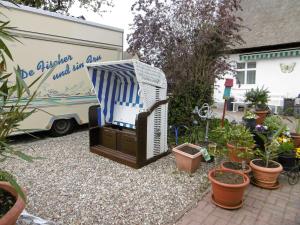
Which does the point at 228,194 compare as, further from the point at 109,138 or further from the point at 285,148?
the point at 109,138

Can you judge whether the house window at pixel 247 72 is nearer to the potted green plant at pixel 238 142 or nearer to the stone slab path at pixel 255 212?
the potted green plant at pixel 238 142

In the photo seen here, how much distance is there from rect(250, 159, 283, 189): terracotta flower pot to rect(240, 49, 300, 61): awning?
30.3 feet

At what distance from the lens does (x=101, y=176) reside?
412 centimetres

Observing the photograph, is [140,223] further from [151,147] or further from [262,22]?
[262,22]

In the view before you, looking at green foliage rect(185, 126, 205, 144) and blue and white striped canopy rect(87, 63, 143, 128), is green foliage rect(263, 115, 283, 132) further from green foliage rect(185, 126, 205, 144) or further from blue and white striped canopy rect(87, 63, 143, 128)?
blue and white striped canopy rect(87, 63, 143, 128)

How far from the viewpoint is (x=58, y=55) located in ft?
19.5

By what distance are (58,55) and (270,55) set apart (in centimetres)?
1028

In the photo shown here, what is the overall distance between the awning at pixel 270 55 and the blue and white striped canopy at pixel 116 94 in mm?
9177

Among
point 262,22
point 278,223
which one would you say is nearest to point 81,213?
point 278,223

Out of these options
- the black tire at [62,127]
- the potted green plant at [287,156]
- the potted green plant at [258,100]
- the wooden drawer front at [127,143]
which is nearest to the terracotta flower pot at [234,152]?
the potted green plant at [287,156]

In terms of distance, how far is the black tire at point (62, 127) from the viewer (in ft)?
21.0

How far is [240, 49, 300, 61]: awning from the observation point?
10.9 m

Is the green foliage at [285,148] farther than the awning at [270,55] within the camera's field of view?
No

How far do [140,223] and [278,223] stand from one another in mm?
1741
